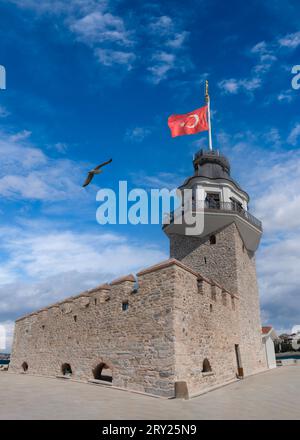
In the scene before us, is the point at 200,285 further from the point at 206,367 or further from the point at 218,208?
the point at 218,208

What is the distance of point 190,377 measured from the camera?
1009cm

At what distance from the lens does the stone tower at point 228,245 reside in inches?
659

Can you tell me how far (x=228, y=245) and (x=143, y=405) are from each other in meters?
11.2

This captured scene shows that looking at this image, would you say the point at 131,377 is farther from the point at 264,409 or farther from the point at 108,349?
the point at 264,409

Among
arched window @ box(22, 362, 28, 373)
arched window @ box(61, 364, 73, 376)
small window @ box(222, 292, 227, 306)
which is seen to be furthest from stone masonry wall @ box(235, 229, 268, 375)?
arched window @ box(22, 362, 28, 373)

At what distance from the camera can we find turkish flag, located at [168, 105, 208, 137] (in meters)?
18.2

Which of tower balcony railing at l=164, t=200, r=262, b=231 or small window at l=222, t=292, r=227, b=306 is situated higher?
tower balcony railing at l=164, t=200, r=262, b=231

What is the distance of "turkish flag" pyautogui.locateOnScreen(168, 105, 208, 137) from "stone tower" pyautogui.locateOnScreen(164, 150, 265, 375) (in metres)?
2.92

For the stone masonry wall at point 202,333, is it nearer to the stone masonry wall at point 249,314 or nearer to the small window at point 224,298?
the small window at point 224,298

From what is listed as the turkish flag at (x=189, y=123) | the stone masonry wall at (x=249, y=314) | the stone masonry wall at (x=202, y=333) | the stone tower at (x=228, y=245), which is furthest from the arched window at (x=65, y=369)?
the turkish flag at (x=189, y=123)

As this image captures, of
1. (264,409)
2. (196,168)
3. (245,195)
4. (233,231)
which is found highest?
(196,168)

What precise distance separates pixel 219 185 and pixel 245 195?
7.71 ft

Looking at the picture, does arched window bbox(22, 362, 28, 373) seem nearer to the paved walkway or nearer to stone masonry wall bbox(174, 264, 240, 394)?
the paved walkway
